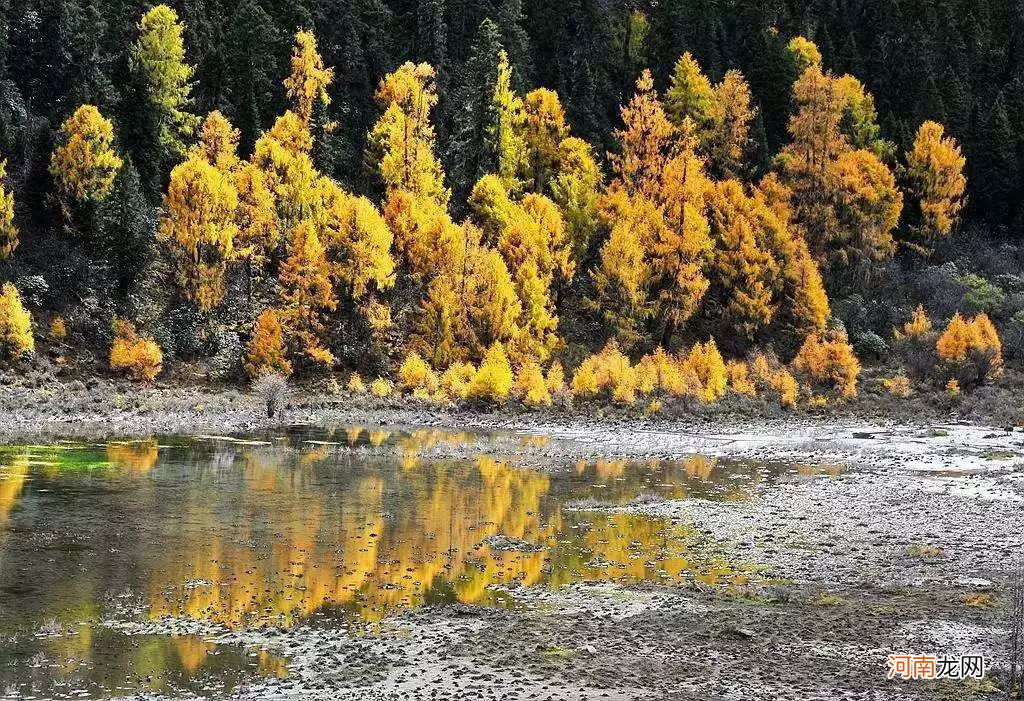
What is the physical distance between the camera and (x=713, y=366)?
157 ft

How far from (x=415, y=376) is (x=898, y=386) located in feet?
77.2

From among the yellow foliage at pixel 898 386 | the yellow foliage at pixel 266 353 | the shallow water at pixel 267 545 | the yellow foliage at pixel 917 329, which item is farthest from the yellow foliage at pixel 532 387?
the yellow foliage at pixel 917 329

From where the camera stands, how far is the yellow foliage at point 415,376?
157 ft

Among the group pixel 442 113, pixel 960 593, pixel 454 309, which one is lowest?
pixel 960 593

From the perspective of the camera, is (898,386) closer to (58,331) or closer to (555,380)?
(555,380)

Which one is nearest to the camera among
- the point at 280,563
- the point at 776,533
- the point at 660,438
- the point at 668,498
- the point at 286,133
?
the point at 280,563

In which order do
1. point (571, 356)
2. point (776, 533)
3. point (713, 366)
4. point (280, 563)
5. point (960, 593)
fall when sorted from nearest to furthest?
point (960, 593), point (280, 563), point (776, 533), point (713, 366), point (571, 356)

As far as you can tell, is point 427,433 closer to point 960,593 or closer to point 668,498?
point 668,498

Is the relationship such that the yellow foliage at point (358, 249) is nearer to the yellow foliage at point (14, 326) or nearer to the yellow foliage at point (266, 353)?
the yellow foliage at point (266, 353)

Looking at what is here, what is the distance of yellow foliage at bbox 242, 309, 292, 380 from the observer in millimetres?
48000

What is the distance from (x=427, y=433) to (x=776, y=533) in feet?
65.5

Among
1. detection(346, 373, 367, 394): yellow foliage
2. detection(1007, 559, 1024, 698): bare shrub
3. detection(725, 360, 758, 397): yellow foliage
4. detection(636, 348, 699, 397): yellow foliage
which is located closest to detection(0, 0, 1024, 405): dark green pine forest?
detection(346, 373, 367, 394): yellow foliage

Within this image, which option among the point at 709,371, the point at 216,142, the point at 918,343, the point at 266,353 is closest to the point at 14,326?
the point at 266,353

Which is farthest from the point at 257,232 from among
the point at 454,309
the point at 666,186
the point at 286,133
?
the point at 666,186
